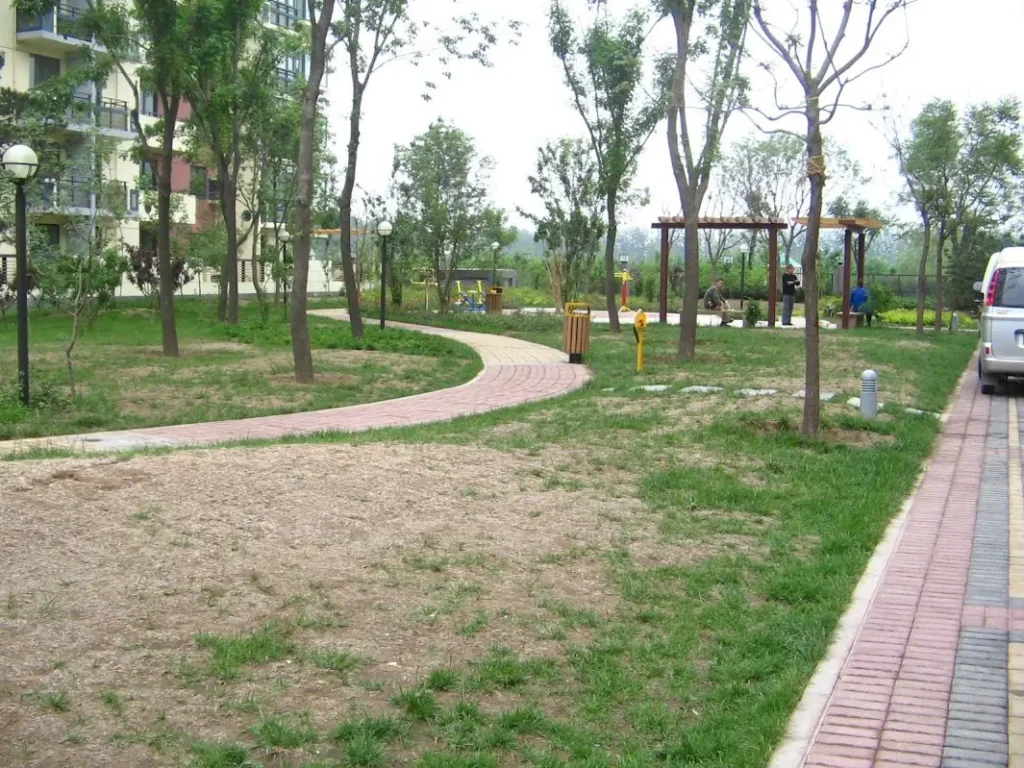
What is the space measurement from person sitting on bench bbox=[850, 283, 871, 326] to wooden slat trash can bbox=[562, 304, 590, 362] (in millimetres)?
14521

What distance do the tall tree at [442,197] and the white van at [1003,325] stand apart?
18761 mm

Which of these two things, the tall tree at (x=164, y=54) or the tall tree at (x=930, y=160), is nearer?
the tall tree at (x=164, y=54)

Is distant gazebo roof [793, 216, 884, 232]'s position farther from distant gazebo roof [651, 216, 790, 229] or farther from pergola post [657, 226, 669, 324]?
pergola post [657, 226, 669, 324]

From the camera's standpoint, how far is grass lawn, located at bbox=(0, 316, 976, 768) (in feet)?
13.5

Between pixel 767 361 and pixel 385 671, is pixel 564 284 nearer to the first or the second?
pixel 767 361

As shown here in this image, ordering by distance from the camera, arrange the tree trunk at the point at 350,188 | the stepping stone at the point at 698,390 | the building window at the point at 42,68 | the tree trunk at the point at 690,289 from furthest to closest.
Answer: the building window at the point at 42,68 → the tree trunk at the point at 350,188 → the tree trunk at the point at 690,289 → the stepping stone at the point at 698,390

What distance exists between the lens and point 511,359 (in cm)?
2045

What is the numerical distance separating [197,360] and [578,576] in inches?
513

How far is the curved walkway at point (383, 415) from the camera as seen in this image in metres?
10.4

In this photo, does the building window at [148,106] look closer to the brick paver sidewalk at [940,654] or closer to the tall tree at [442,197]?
the tall tree at [442,197]

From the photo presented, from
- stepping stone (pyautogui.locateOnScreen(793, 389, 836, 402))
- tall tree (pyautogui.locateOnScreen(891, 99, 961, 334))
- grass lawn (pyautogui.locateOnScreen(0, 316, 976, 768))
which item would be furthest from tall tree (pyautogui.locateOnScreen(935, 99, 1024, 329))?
grass lawn (pyautogui.locateOnScreen(0, 316, 976, 768))

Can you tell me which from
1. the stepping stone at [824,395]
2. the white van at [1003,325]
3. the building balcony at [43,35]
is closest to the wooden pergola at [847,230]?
the white van at [1003,325]

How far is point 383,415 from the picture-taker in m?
12.7

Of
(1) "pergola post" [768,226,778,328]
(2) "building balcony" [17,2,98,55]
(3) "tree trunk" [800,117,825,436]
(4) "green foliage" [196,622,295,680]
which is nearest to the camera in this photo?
(4) "green foliage" [196,622,295,680]
